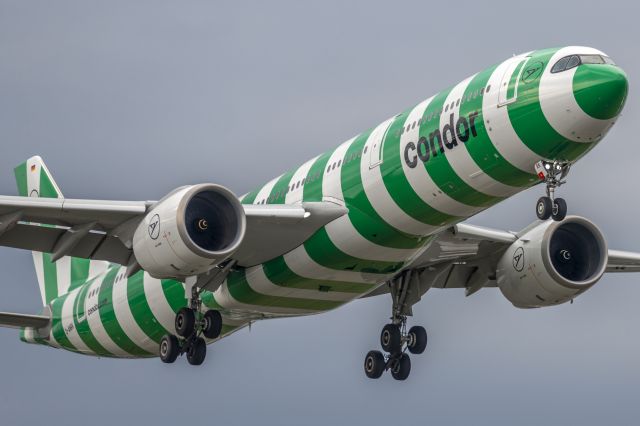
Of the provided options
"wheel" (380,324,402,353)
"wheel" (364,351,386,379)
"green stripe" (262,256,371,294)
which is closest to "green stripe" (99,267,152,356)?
"wheel" (364,351,386,379)

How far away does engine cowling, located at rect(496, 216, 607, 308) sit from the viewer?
4275cm

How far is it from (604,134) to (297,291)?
981cm

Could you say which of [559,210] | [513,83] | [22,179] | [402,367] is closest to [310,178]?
[513,83]

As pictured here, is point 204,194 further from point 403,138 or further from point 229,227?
point 403,138

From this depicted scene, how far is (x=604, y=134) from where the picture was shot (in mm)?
34594

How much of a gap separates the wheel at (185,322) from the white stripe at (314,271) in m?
3.13

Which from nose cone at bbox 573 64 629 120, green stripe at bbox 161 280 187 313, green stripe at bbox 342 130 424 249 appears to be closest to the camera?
nose cone at bbox 573 64 629 120

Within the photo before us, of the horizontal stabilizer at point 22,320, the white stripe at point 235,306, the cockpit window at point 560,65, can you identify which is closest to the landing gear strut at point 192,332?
the white stripe at point 235,306

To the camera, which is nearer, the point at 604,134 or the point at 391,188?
the point at 604,134

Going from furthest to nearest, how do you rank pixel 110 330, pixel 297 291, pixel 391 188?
pixel 110 330
pixel 297 291
pixel 391 188

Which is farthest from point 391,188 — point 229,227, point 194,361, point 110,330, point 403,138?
point 110,330

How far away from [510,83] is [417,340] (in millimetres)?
11044

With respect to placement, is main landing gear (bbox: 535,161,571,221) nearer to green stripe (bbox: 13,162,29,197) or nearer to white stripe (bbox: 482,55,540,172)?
Answer: white stripe (bbox: 482,55,540,172)

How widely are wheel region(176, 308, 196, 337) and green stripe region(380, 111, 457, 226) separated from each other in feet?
22.7
